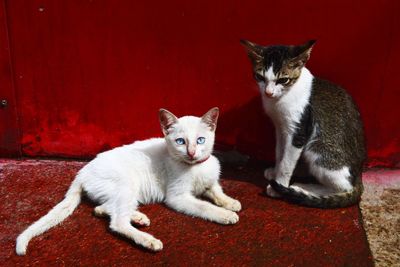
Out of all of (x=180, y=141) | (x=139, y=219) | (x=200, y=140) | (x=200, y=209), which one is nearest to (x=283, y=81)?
(x=200, y=140)

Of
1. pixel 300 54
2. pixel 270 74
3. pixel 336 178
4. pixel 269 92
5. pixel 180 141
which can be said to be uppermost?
pixel 300 54

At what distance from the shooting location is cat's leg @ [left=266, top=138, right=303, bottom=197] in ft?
9.69

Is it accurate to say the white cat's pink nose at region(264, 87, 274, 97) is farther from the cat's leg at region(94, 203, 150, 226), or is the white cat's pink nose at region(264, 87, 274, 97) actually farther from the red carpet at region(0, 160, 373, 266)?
the cat's leg at region(94, 203, 150, 226)

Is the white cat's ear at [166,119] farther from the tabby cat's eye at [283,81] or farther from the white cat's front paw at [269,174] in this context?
the white cat's front paw at [269,174]

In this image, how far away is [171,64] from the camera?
3.23 meters

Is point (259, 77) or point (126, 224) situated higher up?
point (259, 77)

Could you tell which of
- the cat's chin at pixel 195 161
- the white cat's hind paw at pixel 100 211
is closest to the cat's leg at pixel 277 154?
the cat's chin at pixel 195 161

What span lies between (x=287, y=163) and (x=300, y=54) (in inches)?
31.0

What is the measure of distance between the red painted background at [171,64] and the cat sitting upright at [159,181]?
0.50 m

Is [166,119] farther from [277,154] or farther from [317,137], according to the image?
[317,137]

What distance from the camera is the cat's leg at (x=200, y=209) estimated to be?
110 inches

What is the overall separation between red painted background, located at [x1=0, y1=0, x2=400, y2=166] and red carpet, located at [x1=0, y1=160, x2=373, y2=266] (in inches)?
23.4

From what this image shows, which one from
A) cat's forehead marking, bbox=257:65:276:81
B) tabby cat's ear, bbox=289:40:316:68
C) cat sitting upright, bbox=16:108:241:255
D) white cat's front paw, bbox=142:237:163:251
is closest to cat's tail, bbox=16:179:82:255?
cat sitting upright, bbox=16:108:241:255

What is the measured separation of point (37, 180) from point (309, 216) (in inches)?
83.4
